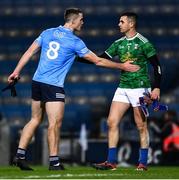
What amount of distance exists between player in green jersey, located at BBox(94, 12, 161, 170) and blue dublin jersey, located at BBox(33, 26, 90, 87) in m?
0.60

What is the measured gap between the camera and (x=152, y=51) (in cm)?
859

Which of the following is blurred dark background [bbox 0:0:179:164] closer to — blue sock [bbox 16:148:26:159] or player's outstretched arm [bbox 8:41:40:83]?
blue sock [bbox 16:148:26:159]

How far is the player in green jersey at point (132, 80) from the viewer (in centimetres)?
860

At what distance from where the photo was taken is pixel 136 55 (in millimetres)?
8602

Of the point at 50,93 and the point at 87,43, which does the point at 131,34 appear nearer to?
the point at 50,93

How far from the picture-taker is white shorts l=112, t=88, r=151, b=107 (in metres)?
8.67

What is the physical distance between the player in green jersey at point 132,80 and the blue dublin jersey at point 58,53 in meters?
0.60

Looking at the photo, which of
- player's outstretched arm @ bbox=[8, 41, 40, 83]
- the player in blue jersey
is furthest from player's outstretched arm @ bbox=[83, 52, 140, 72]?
player's outstretched arm @ bbox=[8, 41, 40, 83]

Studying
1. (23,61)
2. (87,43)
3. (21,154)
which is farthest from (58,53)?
(87,43)

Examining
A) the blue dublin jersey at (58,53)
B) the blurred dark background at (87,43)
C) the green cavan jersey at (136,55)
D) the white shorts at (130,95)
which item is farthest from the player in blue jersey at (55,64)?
the blurred dark background at (87,43)

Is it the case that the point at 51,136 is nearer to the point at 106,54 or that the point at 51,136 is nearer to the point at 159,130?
the point at 106,54

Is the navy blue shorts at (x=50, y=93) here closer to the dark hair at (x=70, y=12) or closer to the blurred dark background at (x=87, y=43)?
the dark hair at (x=70, y=12)

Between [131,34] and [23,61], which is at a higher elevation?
[131,34]

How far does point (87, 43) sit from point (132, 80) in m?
21.6
